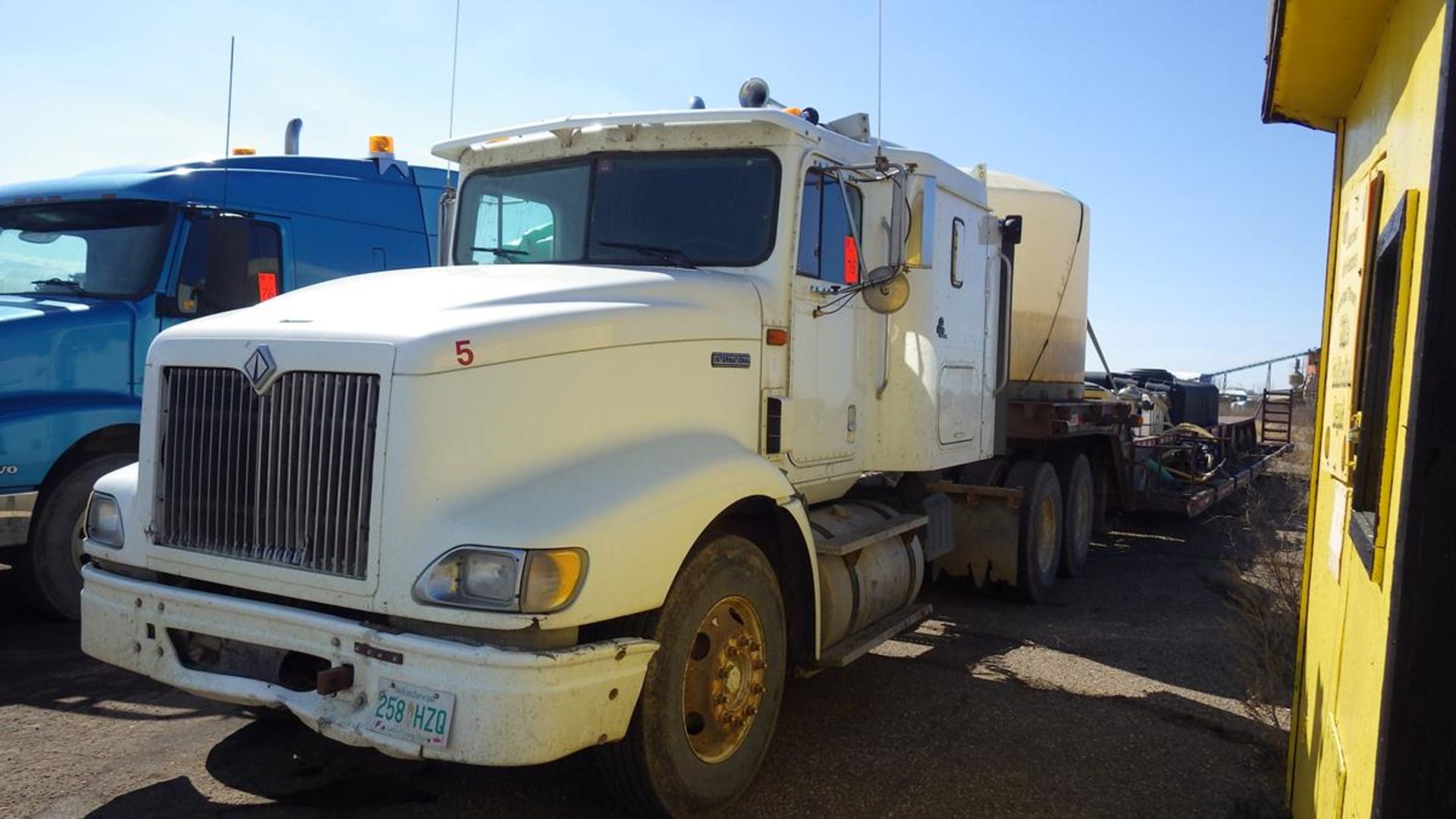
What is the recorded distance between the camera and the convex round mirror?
4801 millimetres

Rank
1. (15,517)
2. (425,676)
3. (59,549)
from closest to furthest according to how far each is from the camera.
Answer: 1. (425,676)
2. (15,517)
3. (59,549)

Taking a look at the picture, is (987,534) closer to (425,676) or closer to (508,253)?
(508,253)

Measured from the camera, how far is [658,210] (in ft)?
15.9

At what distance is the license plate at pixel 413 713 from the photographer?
309 cm

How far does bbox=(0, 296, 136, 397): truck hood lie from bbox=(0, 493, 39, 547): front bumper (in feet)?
1.89

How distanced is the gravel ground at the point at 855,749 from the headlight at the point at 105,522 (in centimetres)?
93

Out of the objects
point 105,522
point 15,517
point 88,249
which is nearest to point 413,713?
point 105,522

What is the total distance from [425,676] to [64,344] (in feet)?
14.3

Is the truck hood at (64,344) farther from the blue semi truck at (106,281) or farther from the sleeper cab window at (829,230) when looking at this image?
the sleeper cab window at (829,230)

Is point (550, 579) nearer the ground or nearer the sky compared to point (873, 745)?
nearer the sky

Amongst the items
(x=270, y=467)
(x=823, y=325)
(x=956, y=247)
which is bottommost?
(x=270, y=467)

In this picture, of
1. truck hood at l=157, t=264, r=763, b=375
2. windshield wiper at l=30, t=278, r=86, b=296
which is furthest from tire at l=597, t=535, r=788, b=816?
windshield wiper at l=30, t=278, r=86, b=296

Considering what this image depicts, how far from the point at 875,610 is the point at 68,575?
185 inches

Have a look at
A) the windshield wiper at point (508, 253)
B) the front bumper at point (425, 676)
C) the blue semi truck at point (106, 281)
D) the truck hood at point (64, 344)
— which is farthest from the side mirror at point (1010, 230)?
the truck hood at point (64, 344)
